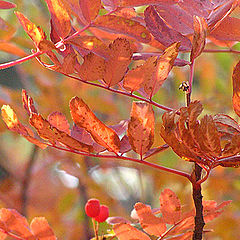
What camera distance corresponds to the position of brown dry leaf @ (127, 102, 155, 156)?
1.13 feet

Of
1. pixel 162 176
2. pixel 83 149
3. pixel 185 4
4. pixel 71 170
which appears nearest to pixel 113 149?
pixel 83 149

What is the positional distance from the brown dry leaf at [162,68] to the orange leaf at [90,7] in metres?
0.08

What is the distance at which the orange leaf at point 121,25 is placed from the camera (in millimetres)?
394

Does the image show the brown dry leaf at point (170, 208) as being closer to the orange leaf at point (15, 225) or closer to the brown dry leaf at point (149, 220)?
the brown dry leaf at point (149, 220)

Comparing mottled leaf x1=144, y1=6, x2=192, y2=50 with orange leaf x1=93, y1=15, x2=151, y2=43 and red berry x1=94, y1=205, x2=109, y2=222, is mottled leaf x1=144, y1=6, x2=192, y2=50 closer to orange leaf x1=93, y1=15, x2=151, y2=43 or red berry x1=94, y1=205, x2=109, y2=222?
orange leaf x1=93, y1=15, x2=151, y2=43

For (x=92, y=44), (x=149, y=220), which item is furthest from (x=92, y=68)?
(x=149, y=220)

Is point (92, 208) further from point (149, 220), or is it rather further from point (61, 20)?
point (61, 20)

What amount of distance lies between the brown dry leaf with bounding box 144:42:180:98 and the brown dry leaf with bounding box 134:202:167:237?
0.34 ft

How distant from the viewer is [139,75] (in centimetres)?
37

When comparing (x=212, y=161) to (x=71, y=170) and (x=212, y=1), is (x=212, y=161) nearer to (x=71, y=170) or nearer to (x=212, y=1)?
(x=212, y=1)

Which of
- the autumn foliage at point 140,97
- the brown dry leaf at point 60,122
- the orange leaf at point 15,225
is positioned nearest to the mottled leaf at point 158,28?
the autumn foliage at point 140,97

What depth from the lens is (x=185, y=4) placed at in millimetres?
383

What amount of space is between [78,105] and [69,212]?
820mm

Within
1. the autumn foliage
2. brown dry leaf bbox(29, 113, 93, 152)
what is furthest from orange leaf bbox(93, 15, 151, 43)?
brown dry leaf bbox(29, 113, 93, 152)
